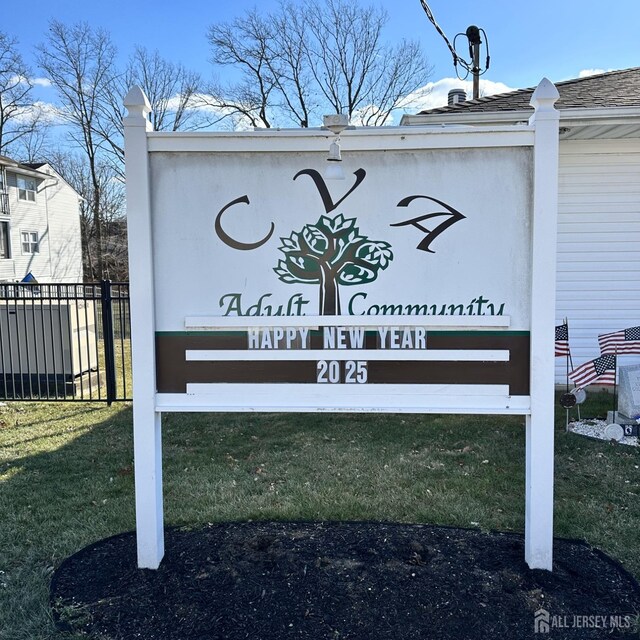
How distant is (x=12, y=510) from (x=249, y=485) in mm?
1709

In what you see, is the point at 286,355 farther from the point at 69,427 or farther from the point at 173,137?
the point at 69,427

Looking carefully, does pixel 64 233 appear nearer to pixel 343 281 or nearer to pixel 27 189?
pixel 27 189

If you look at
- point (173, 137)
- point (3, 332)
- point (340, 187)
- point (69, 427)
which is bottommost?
point (69, 427)

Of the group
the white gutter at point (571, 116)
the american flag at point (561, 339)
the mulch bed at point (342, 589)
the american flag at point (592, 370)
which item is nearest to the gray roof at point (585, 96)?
the white gutter at point (571, 116)

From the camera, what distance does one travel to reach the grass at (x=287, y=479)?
3.75m

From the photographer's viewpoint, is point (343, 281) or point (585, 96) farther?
point (585, 96)

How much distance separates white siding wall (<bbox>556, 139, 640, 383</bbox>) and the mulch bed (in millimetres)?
4887

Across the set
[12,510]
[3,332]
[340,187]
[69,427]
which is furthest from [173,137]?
[3,332]

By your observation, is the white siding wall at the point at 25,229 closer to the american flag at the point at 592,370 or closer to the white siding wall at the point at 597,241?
the white siding wall at the point at 597,241

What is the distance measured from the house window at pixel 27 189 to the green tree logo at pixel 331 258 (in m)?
30.5

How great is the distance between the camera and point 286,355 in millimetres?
3182

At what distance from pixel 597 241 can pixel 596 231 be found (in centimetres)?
13

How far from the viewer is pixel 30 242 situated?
3041cm

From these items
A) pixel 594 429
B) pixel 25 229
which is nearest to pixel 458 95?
pixel 594 429
